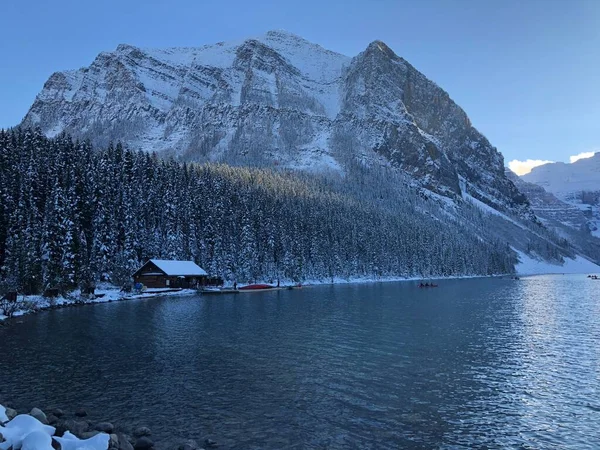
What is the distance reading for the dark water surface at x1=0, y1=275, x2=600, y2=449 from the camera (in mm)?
16359

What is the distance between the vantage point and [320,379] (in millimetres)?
23000

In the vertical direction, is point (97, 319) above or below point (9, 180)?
below

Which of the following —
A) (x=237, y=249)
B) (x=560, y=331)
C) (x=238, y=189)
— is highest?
(x=238, y=189)

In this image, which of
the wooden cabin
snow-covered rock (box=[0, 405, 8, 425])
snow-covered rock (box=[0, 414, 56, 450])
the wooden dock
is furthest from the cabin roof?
snow-covered rock (box=[0, 414, 56, 450])

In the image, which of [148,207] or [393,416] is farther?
[148,207]

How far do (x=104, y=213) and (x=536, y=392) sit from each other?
72641 mm

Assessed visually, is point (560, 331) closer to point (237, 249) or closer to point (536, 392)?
point (536, 392)

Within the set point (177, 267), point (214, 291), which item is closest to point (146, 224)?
point (177, 267)

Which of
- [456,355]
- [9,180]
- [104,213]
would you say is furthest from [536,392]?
[9,180]

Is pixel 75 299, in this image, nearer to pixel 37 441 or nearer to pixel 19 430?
pixel 19 430

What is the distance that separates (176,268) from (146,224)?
13.5m

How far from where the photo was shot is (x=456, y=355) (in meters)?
29.4

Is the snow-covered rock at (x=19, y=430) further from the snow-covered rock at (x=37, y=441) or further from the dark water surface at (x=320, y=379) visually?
the dark water surface at (x=320, y=379)

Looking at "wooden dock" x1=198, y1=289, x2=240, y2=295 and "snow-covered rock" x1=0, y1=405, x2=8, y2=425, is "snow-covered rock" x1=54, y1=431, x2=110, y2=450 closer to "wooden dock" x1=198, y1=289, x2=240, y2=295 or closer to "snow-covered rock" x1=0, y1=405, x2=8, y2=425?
"snow-covered rock" x1=0, y1=405, x2=8, y2=425
